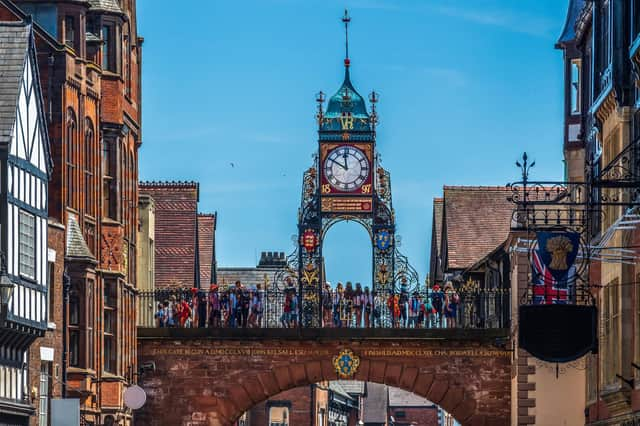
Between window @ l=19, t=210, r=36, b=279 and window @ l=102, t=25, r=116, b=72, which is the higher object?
window @ l=102, t=25, r=116, b=72

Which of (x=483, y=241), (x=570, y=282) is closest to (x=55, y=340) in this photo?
(x=570, y=282)

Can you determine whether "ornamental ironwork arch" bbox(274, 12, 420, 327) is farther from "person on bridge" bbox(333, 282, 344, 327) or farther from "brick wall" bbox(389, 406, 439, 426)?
"brick wall" bbox(389, 406, 439, 426)

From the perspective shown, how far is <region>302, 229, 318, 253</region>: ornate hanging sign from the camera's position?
66.9 m

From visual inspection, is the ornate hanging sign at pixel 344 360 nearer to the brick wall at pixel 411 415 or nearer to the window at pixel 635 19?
the window at pixel 635 19

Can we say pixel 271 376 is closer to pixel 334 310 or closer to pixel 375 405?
pixel 334 310

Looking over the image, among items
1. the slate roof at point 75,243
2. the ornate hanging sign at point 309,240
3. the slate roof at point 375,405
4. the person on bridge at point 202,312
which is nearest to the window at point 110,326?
the slate roof at point 75,243

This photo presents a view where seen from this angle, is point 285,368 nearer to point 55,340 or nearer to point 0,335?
point 55,340

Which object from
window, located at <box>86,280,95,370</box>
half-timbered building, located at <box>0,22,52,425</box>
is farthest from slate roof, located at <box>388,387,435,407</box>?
half-timbered building, located at <box>0,22,52,425</box>

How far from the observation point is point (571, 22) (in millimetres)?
64188

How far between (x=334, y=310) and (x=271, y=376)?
9.20 feet

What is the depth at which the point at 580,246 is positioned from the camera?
46.1 meters

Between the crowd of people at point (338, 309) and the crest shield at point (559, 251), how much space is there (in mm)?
20546

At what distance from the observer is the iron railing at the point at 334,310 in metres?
65.6

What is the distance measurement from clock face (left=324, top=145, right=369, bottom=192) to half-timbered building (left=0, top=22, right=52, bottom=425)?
18441 millimetres
